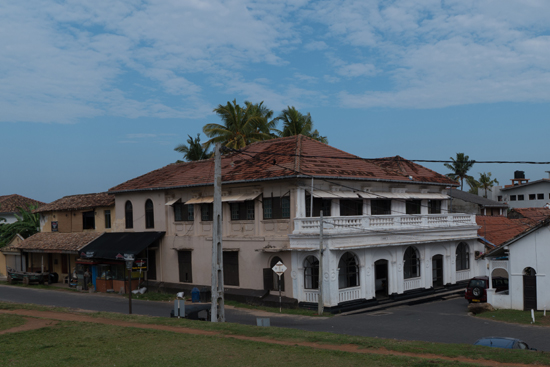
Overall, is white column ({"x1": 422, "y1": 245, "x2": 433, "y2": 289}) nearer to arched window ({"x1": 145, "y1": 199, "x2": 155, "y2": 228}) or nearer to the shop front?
the shop front

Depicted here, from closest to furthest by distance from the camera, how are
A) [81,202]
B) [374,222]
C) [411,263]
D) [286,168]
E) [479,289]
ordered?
[479,289] < [286,168] < [374,222] < [411,263] < [81,202]

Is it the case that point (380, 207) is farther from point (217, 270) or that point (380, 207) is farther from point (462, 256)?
point (217, 270)

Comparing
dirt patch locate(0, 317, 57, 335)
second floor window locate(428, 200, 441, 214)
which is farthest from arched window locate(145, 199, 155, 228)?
second floor window locate(428, 200, 441, 214)

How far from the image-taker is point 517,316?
24.7 m

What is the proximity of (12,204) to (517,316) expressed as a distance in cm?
5671

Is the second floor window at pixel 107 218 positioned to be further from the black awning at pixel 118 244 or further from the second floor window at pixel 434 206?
the second floor window at pixel 434 206

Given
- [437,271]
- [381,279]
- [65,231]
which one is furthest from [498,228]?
[65,231]

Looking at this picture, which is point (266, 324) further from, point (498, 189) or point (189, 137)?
point (498, 189)

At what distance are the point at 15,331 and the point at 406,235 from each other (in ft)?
66.9

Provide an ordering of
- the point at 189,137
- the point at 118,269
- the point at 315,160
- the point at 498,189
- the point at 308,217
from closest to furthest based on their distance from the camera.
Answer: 1. the point at 308,217
2. the point at 315,160
3. the point at 118,269
4. the point at 189,137
5. the point at 498,189

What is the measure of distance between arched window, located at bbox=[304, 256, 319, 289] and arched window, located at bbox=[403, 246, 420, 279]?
6.97 metres

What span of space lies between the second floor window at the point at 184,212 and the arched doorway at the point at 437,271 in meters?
15.3

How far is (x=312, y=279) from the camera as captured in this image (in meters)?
28.2

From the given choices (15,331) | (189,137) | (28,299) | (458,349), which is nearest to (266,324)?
(458,349)
